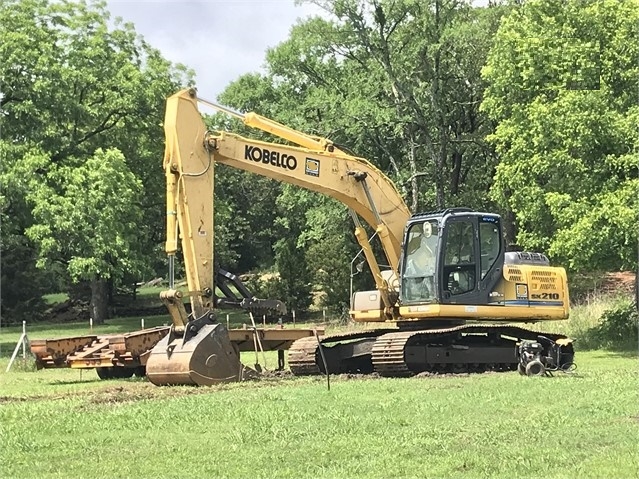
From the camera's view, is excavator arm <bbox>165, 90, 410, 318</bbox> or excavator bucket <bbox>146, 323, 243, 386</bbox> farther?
excavator arm <bbox>165, 90, 410, 318</bbox>

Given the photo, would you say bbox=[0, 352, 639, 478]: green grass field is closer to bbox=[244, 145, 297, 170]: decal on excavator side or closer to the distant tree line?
bbox=[244, 145, 297, 170]: decal on excavator side

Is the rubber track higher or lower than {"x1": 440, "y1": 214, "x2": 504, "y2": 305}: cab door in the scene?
lower

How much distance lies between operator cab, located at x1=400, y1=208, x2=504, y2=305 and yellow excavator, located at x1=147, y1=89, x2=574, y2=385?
0.02 metres

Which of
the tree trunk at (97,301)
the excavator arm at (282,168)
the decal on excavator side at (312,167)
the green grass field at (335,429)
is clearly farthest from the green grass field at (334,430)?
the tree trunk at (97,301)

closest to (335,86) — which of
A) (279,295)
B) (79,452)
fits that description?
(279,295)

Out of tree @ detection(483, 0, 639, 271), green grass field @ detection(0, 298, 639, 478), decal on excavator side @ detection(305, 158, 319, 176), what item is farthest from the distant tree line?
green grass field @ detection(0, 298, 639, 478)

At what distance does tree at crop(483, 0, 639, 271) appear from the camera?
22.0 metres

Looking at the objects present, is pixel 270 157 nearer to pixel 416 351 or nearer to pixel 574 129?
pixel 416 351

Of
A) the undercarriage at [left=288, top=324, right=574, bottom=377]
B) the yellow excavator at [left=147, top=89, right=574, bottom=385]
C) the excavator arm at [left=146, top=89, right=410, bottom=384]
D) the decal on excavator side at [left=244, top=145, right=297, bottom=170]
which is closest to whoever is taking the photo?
the excavator arm at [left=146, top=89, right=410, bottom=384]

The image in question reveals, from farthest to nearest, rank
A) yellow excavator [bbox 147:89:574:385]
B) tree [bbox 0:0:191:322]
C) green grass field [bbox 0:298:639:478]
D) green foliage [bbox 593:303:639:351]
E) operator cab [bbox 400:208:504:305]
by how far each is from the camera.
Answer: tree [bbox 0:0:191:322], green foliage [bbox 593:303:639:351], operator cab [bbox 400:208:504:305], yellow excavator [bbox 147:89:574:385], green grass field [bbox 0:298:639:478]

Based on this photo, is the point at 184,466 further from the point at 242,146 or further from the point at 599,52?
the point at 599,52

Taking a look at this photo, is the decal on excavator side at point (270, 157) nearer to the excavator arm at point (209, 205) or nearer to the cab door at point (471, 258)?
the excavator arm at point (209, 205)

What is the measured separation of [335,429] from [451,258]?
7793 millimetres

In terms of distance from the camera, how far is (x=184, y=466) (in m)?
7.58
